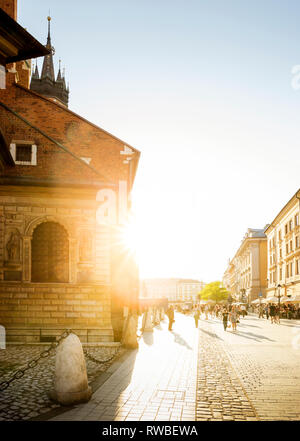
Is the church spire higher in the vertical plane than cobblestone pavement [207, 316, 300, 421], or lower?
higher

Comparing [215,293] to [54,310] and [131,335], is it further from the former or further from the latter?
[131,335]

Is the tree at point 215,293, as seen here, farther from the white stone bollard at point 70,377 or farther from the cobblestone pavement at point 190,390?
the white stone bollard at point 70,377

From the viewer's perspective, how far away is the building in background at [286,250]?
43.8 meters

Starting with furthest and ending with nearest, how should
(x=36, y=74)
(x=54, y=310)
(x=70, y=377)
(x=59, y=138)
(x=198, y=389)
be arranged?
(x=36, y=74) → (x=59, y=138) → (x=54, y=310) → (x=198, y=389) → (x=70, y=377)

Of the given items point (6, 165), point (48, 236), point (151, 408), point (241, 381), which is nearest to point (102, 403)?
point (151, 408)

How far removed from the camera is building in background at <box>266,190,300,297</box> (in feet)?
144

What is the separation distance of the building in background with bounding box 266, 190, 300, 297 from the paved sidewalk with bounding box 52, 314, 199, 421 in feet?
95.7

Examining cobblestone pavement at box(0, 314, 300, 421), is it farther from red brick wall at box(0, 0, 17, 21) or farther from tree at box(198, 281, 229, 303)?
tree at box(198, 281, 229, 303)

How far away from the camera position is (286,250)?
164 feet

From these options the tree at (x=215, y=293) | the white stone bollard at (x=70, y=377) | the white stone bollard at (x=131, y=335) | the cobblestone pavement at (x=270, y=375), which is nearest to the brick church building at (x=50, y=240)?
the white stone bollard at (x=131, y=335)

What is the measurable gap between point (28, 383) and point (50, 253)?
845cm

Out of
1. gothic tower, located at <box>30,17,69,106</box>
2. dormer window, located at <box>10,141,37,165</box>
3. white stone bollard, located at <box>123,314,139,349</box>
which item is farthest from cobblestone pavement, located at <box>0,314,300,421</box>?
gothic tower, located at <box>30,17,69,106</box>

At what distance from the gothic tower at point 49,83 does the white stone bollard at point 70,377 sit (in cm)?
4599

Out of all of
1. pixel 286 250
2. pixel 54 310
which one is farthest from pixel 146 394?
pixel 286 250
